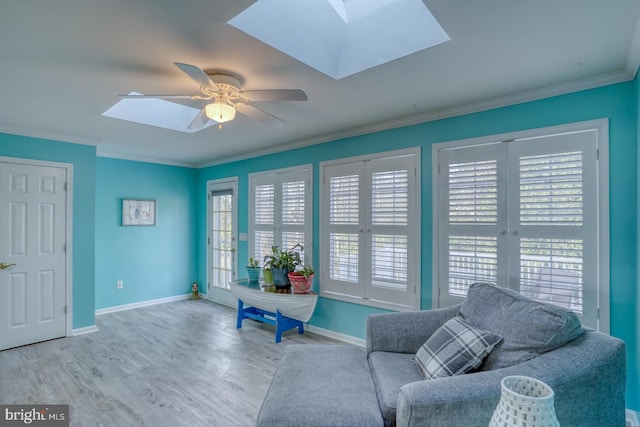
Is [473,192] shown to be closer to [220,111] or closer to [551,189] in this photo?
[551,189]

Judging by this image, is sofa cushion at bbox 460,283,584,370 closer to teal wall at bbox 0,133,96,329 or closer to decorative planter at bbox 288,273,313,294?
decorative planter at bbox 288,273,313,294

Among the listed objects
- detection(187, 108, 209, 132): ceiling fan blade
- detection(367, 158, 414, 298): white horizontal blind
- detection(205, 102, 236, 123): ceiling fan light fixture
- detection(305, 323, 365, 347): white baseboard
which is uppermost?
detection(187, 108, 209, 132): ceiling fan blade

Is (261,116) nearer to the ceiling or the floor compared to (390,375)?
nearer to the ceiling

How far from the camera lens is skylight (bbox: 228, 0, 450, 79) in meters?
1.74

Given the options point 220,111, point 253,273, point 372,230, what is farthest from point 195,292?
point 220,111

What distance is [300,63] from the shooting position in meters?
2.01

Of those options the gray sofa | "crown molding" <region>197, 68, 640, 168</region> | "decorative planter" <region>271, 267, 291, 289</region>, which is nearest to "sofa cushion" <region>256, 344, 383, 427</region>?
the gray sofa

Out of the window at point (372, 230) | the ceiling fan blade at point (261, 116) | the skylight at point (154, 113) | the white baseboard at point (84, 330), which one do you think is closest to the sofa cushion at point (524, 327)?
the window at point (372, 230)

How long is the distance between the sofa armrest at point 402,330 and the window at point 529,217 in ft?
2.32

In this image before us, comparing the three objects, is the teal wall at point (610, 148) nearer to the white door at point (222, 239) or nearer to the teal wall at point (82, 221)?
the white door at point (222, 239)

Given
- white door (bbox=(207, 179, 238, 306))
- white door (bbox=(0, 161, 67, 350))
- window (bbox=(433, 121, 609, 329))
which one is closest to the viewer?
window (bbox=(433, 121, 609, 329))

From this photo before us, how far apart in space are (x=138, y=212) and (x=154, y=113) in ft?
7.49

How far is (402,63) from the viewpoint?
Result: 6.60 feet

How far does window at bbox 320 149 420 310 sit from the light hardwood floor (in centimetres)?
83
